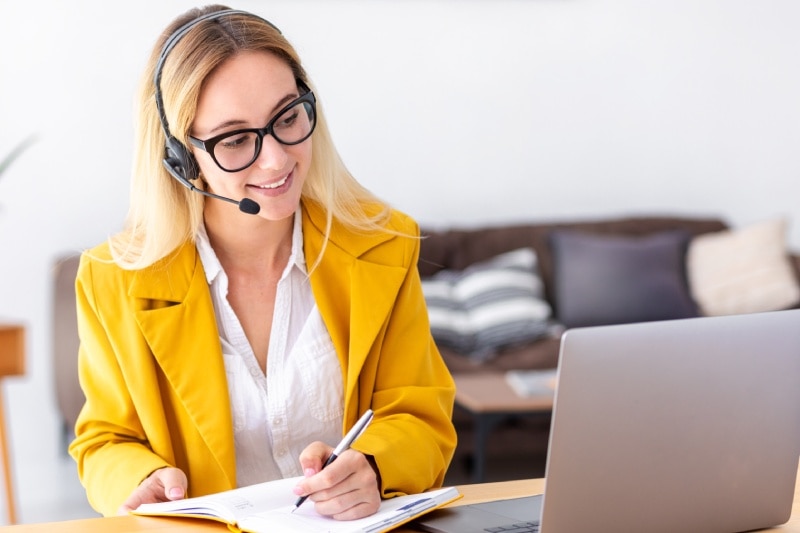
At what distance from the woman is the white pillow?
2739 mm

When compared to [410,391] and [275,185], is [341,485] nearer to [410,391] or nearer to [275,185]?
[410,391]

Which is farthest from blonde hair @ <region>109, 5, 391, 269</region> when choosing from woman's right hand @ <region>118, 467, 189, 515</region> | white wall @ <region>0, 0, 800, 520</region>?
white wall @ <region>0, 0, 800, 520</region>

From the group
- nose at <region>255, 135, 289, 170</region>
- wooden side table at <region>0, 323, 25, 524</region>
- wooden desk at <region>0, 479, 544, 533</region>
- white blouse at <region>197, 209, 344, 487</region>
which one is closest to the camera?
wooden desk at <region>0, 479, 544, 533</region>

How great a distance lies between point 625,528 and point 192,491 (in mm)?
709

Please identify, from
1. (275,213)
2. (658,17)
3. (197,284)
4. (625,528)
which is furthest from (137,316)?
(658,17)

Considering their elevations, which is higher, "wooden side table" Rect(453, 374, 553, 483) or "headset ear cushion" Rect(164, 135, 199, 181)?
"headset ear cushion" Rect(164, 135, 199, 181)

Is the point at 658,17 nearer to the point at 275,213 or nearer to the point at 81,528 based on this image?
the point at 275,213

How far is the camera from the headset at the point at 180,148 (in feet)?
4.94

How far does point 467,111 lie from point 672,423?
133 inches

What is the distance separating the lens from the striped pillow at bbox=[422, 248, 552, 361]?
382cm

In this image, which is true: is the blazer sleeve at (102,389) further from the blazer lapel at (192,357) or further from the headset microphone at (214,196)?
the headset microphone at (214,196)

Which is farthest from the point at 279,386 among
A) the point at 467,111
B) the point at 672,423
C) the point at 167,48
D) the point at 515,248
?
the point at 467,111

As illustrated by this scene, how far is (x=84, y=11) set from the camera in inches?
153

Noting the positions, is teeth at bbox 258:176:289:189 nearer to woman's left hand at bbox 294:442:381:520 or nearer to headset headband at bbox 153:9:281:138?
headset headband at bbox 153:9:281:138
